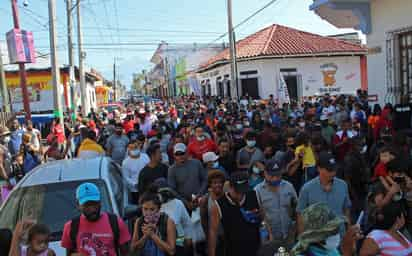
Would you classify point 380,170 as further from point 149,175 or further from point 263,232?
point 149,175

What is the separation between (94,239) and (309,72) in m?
26.2

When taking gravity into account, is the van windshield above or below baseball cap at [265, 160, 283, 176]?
below

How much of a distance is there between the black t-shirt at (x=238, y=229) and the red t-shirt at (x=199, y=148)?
392 cm

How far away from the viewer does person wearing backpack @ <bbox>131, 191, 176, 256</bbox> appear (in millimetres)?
4156

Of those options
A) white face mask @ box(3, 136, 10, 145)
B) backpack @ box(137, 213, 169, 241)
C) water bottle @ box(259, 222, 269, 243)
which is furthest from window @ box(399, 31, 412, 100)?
white face mask @ box(3, 136, 10, 145)

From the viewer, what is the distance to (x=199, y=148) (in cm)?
865

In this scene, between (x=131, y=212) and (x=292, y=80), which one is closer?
(x=131, y=212)

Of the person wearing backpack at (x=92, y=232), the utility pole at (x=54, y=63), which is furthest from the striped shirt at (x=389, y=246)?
the utility pole at (x=54, y=63)

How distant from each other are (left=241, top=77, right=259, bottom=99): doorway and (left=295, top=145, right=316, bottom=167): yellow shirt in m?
21.3

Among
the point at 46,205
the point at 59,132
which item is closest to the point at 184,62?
the point at 59,132

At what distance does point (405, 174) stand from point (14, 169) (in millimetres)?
7747

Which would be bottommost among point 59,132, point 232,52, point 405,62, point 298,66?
point 59,132

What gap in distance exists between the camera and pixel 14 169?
9.82 m

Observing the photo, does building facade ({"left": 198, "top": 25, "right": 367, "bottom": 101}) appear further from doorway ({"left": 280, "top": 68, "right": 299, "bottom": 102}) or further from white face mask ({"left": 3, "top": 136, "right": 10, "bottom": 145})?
white face mask ({"left": 3, "top": 136, "right": 10, "bottom": 145})
